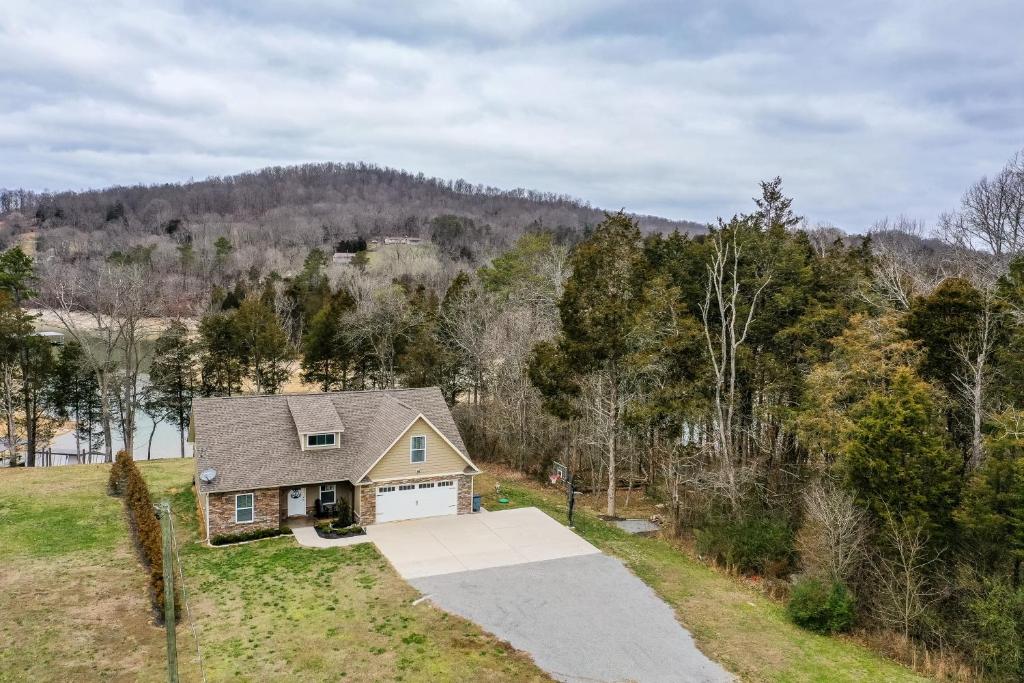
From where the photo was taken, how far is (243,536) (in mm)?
22016

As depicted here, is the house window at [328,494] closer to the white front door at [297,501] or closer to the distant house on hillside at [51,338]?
the white front door at [297,501]

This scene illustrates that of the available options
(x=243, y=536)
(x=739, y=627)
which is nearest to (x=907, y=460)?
(x=739, y=627)

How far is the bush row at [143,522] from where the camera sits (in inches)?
674

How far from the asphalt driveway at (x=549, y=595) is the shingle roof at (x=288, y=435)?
2.89 meters

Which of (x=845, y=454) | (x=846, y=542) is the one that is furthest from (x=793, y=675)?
(x=845, y=454)

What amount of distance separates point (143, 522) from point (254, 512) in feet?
10.7

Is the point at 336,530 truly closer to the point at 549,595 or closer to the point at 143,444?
the point at 549,595

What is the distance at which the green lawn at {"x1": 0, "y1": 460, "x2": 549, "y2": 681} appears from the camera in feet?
47.8

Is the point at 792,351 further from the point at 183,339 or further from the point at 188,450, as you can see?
the point at 188,450

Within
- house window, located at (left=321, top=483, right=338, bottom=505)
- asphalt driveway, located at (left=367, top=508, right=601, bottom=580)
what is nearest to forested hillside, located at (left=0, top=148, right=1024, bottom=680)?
asphalt driveway, located at (left=367, top=508, right=601, bottom=580)

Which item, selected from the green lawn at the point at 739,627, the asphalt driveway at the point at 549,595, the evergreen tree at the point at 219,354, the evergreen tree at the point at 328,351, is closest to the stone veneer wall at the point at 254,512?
the asphalt driveway at the point at 549,595

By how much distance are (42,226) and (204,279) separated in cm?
6594

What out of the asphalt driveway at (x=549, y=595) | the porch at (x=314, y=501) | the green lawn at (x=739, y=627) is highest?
the porch at (x=314, y=501)

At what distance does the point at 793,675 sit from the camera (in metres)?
15.5
